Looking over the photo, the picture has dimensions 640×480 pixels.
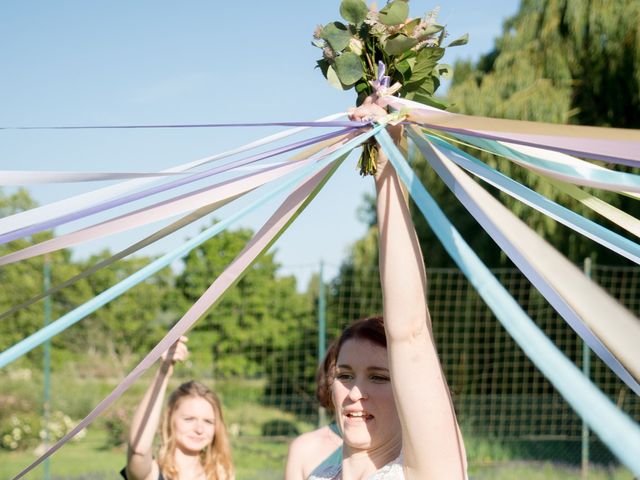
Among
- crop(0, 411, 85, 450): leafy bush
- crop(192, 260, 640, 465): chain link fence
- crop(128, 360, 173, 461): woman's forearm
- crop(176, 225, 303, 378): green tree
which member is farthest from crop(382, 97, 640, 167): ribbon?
crop(0, 411, 85, 450): leafy bush

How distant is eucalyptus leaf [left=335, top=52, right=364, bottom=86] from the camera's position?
1871 mm

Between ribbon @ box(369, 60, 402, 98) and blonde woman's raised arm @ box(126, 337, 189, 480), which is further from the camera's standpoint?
blonde woman's raised arm @ box(126, 337, 189, 480)

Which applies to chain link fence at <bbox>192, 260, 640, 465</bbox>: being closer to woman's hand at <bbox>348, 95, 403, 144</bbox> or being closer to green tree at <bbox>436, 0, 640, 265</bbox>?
green tree at <bbox>436, 0, 640, 265</bbox>

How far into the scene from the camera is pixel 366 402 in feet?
6.48

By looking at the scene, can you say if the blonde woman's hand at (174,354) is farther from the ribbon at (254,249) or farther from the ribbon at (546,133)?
the ribbon at (546,133)

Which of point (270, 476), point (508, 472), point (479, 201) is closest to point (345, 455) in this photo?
point (479, 201)

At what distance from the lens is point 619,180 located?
172 cm

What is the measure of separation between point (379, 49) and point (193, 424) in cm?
212

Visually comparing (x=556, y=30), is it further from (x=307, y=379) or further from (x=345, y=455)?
(x=345, y=455)

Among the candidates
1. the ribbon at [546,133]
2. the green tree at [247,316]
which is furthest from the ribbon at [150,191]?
the green tree at [247,316]

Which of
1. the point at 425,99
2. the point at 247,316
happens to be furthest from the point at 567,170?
the point at 247,316

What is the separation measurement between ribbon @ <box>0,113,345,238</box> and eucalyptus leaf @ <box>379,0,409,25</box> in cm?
25

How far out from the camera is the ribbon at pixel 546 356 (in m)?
1.15

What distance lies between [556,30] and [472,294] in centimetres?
A: 345
